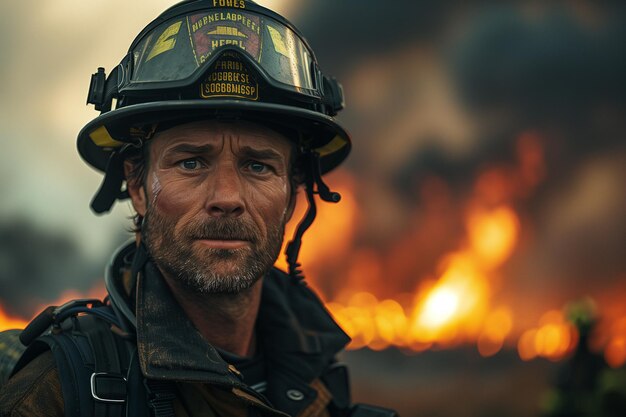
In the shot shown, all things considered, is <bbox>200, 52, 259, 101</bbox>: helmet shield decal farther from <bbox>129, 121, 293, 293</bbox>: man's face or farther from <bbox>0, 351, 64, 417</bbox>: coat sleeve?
<bbox>0, 351, 64, 417</bbox>: coat sleeve

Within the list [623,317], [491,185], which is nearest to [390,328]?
[491,185]

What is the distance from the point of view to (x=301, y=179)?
3.79m

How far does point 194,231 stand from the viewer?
2977mm

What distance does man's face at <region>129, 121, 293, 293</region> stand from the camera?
9.78 feet

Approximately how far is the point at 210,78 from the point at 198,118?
0.19 m

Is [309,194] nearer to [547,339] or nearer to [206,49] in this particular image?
[206,49]

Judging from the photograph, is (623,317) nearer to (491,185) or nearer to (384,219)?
(491,185)

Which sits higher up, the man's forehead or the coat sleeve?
the man's forehead

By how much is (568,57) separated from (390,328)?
272 inches

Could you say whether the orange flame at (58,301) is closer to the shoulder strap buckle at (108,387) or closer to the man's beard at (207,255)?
the man's beard at (207,255)

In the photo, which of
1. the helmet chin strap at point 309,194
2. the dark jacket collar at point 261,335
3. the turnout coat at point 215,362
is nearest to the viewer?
the turnout coat at point 215,362

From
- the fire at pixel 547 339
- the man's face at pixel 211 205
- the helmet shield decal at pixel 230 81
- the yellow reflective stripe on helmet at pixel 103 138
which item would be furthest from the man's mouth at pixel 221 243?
the fire at pixel 547 339

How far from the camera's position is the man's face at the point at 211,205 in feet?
9.78

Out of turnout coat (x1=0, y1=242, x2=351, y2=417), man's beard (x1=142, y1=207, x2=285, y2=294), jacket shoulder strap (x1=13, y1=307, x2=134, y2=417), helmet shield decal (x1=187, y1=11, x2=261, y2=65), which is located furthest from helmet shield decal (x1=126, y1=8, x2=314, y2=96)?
jacket shoulder strap (x1=13, y1=307, x2=134, y2=417)
